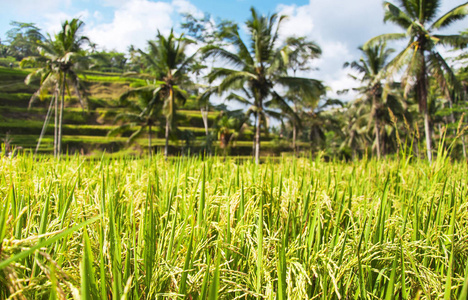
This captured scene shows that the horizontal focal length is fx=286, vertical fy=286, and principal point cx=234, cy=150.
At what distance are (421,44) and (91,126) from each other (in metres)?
25.2

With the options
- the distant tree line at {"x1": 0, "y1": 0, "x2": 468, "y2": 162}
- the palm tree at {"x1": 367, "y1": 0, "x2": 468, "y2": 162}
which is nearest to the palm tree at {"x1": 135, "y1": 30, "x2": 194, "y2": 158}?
the distant tree line at {"x1": 0, "y1": 0, "x2": 468, "y2": 162}

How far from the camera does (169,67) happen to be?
50.7 feet

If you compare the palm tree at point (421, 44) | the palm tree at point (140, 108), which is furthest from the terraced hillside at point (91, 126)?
the palm tree at point (421, 44)

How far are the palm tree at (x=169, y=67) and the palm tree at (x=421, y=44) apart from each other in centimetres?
917

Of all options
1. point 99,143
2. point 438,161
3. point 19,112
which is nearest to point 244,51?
point 438,161

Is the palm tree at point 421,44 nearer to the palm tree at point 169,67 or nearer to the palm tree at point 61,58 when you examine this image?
the palm tree at point 169,67

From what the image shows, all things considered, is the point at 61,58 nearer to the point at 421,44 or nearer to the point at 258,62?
the point at 258,62

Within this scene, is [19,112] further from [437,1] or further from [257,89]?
[437,1]

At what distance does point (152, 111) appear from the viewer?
55.8ft

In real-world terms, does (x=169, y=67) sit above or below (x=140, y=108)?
above

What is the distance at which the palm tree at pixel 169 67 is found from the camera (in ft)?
48.1

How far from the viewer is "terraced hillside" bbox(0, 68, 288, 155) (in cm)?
2150

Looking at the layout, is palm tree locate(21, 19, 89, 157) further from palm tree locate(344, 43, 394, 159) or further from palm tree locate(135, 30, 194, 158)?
palm tree locate(344, 43, 394, 159)

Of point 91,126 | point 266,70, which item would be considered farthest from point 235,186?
point 91,126
